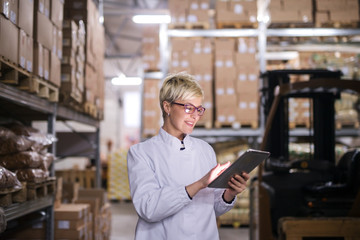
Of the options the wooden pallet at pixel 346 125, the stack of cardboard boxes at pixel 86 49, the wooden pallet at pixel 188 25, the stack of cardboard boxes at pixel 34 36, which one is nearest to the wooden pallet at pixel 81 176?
the stack of cardboard boxes at pixel 86 49

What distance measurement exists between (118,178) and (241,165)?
11915 millimetres

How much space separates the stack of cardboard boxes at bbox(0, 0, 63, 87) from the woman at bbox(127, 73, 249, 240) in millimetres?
1514

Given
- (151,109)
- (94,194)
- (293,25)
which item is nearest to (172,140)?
(94,194)

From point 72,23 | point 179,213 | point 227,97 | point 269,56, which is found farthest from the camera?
point 269,56

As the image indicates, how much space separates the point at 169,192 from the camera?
2240 mm

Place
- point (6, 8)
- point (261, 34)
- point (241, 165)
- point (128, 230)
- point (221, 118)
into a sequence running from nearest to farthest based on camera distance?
1. point (241, 165)
2. point (6, 8)
3. point (221, 118)
4. point (261, 34)
5. point (128, 230)

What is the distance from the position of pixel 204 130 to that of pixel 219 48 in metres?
1.66

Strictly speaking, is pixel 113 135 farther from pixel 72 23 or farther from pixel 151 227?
pixel 151 227

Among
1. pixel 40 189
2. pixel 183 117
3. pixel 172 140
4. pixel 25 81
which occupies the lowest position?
pixel 40 189

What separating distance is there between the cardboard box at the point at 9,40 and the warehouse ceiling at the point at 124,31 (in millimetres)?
9845

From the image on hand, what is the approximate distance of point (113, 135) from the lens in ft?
85.4

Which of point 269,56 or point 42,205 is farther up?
point 269,56

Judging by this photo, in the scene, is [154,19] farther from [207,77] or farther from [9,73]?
[9,73]

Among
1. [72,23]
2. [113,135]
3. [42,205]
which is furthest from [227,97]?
[113,135]
